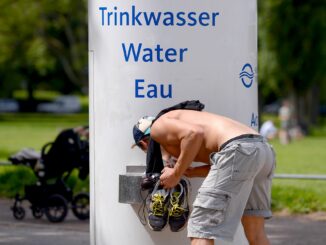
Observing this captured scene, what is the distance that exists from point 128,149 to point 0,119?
181 feet

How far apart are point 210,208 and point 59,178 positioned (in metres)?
6.50

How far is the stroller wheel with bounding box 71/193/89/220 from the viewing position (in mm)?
13250

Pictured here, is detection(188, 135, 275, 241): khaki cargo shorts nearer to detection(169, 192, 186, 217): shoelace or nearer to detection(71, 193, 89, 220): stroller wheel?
detection(169, 192, 186, 217): shoelace

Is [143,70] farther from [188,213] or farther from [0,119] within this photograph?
[0,119]

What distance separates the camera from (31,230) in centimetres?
1209

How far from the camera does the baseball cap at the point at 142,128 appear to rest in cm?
765

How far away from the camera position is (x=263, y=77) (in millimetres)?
44531

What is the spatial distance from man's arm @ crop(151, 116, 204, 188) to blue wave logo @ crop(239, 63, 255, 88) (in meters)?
1.22

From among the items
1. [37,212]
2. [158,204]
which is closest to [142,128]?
[158,204]

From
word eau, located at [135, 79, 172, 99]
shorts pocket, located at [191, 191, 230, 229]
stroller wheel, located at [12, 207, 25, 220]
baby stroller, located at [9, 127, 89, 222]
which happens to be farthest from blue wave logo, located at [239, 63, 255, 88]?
stroller wheel, located at [12, 207, 25, 220]

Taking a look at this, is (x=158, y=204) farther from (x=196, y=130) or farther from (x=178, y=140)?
(x=196, y=130)

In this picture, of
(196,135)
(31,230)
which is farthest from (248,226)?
(31,230)

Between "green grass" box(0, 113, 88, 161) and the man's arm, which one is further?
"green grass" box(0, 113, 88, 161)

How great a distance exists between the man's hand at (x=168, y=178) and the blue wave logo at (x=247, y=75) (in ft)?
4.19
